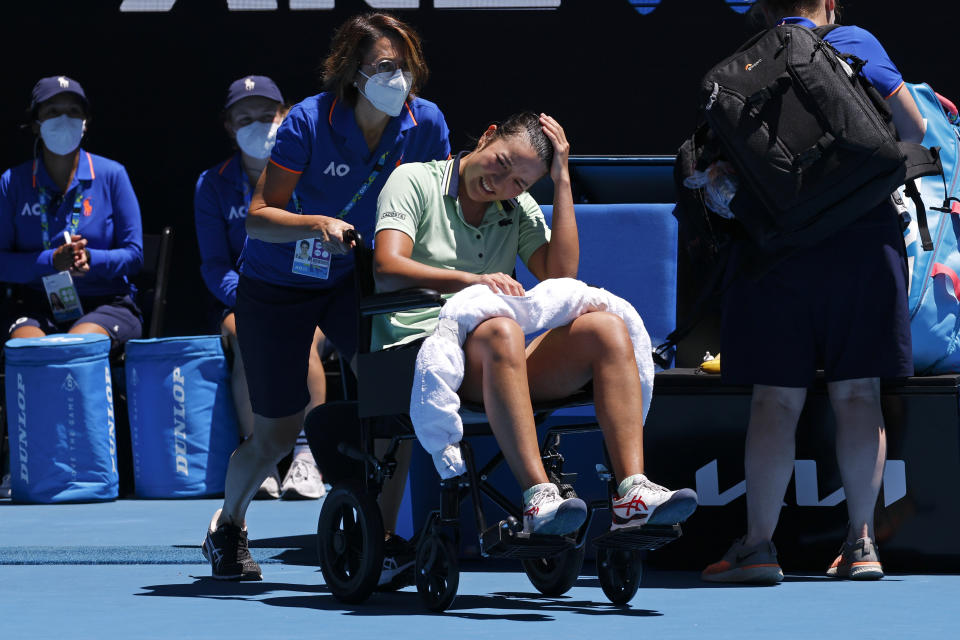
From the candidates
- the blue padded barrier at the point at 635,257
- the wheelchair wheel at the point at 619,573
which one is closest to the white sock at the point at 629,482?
the wheelchair wheel at the point at 619,573

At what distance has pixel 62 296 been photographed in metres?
6.25

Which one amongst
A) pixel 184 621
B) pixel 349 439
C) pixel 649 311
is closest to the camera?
pixel 184 621

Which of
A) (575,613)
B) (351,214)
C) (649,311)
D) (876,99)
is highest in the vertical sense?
(876,99)

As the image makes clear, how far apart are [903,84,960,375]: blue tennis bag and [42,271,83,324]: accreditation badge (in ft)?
12.0

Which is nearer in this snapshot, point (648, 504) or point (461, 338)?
point (648, 504)

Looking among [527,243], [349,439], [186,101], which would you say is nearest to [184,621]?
[349,439]

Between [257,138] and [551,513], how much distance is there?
3.61 m

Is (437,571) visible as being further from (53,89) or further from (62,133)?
(53,89)

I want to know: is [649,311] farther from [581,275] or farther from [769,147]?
[769,147]

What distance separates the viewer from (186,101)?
694 cm

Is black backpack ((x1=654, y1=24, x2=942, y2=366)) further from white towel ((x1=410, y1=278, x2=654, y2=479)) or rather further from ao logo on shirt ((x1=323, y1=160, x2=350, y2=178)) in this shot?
ao logo on shirt ((x1=323, y1=160, x2=350, y2=178))

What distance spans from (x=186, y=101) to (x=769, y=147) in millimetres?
4066

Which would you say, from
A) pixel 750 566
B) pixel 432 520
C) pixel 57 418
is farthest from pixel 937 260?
pixel 57 418

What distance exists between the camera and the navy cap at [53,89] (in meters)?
6.32
